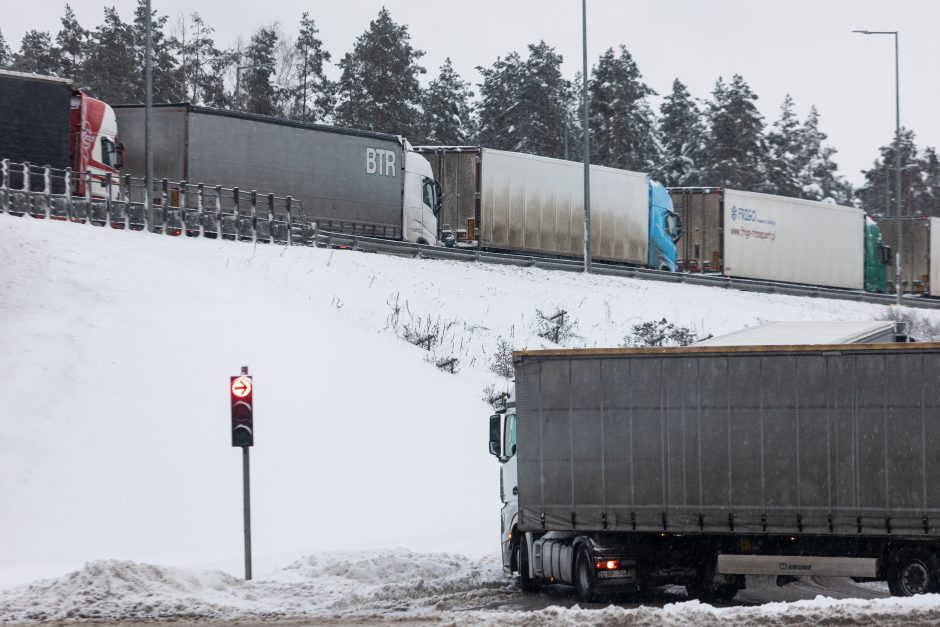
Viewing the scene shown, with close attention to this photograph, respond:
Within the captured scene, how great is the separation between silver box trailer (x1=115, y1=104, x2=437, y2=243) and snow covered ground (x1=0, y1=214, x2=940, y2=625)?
490 centimetres

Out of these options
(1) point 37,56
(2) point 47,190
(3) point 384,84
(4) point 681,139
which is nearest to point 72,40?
(1) point 37,56

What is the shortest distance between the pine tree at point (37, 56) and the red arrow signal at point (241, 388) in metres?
70.2

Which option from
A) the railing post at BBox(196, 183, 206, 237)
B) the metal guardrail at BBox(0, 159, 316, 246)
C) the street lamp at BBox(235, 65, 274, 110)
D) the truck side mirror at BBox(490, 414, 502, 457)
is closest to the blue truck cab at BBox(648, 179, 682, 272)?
the metal guardrail at BBox(0, 159, 316, 246)

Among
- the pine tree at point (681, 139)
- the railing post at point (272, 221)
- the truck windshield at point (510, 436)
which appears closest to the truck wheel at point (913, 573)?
the truck windshield at point (510, 436)

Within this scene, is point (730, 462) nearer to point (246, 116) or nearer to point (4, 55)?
point (246, 116)

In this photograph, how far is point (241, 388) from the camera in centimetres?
1606

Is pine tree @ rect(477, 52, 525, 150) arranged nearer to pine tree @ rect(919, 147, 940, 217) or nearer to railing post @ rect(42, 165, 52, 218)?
pine tree @ rect(919, 147, 940, 217)

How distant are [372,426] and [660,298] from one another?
16.5 m

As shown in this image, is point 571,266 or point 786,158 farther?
point 786,158

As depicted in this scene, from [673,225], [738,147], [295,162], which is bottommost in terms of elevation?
[673,225]

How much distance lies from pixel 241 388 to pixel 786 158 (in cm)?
9323

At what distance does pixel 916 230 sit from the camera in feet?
179

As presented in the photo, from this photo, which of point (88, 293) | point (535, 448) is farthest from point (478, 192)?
point (535, 448)

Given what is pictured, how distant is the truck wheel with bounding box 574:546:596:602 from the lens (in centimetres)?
1389
